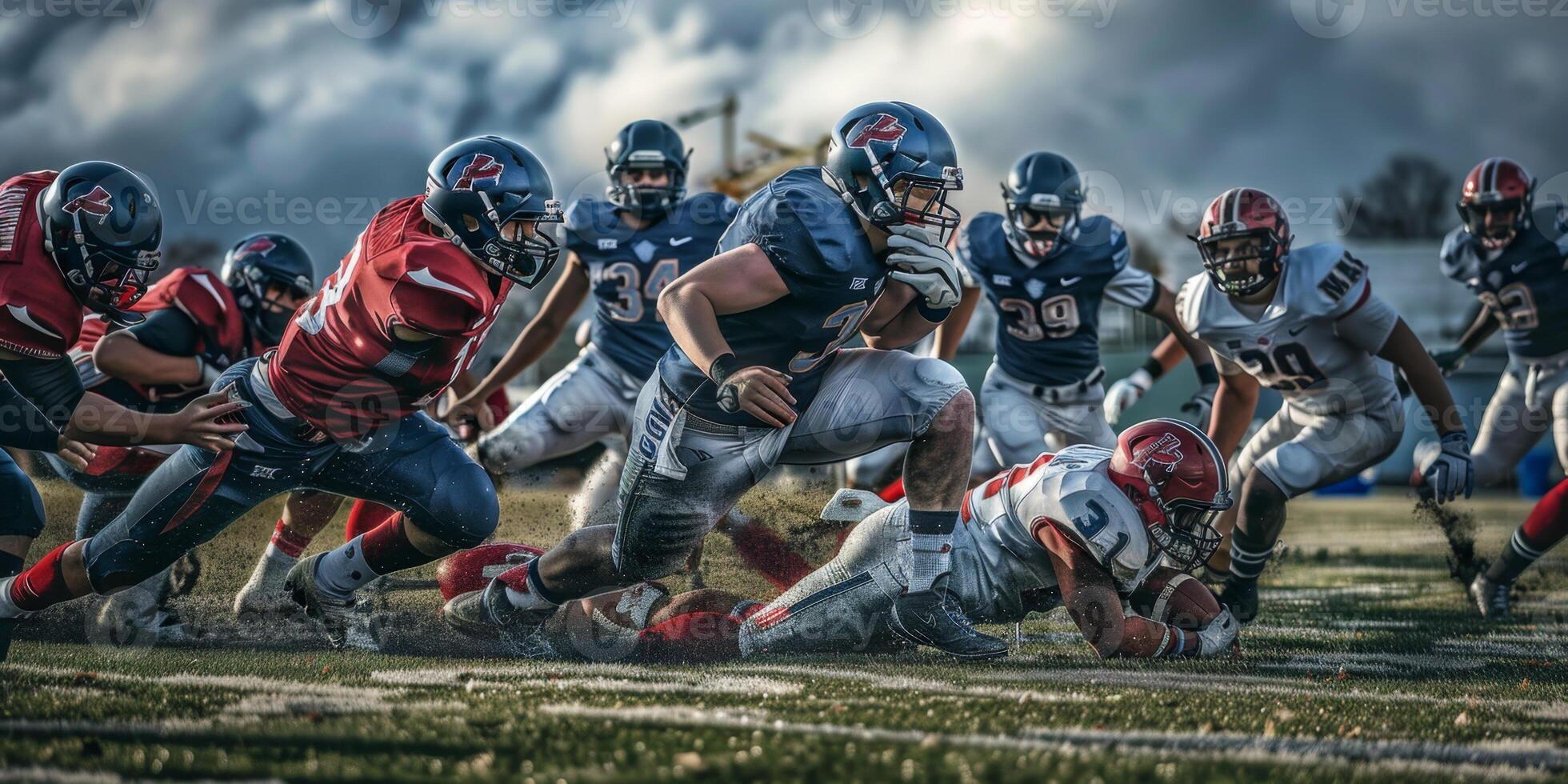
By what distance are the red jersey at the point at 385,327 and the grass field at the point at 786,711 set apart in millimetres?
788

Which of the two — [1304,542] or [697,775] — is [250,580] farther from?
[1304,542]

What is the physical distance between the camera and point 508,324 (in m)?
18.0

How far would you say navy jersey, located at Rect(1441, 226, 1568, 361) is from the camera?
6.45 meters

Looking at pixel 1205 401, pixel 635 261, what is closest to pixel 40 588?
pixel 635 261

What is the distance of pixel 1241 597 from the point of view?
528 centimetres

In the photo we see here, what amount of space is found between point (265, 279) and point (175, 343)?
19.3 inches

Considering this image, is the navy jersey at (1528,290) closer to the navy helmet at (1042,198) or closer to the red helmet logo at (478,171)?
the navy helmet at (1042,198)

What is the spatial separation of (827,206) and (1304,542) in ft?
24.4

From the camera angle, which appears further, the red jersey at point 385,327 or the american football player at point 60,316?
the american football player at point 60,316

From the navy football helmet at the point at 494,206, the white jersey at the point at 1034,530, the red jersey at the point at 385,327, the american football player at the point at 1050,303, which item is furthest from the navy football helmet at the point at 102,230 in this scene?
the american football player at the point at 1050,303

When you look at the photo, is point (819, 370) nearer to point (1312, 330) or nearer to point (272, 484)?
point (272, 484)

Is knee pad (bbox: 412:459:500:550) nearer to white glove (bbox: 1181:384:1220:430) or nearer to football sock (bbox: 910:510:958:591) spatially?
football sock (bbox: 910:510:958:591)

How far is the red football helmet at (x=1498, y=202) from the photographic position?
256 inches

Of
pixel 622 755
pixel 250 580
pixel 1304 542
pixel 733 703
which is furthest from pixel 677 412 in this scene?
pixel 1304 542
